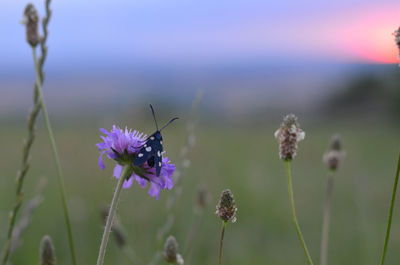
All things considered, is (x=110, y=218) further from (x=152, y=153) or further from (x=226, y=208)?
(x=226, y=208)

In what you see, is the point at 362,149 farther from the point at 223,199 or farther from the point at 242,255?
the point at 223,199

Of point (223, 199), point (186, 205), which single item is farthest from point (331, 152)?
point (186, 205)

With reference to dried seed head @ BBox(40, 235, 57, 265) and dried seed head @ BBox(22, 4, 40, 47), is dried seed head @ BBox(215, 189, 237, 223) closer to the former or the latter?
dried seed head @ BBox(40, 235, 57, 265)

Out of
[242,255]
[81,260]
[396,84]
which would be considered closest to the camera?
[81,260]

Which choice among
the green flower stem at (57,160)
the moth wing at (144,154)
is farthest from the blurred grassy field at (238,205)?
the moth wing at (144,154)

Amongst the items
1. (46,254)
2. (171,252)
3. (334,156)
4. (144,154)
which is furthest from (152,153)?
Answer: (334,156)

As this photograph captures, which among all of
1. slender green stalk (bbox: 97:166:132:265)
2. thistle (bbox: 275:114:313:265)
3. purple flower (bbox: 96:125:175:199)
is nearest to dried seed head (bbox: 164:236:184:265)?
purple flower (bbox: 96:125:175:199)
